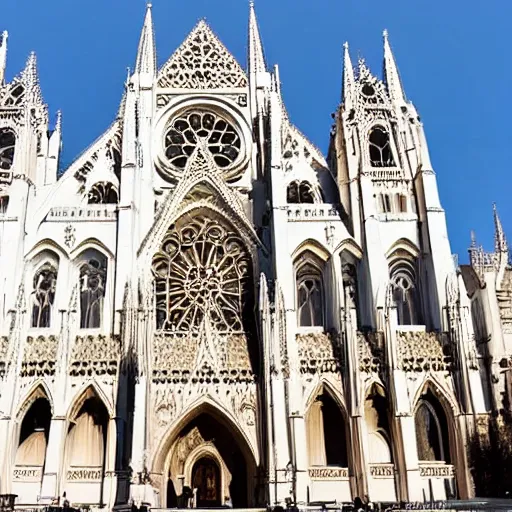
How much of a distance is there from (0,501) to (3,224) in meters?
10.7

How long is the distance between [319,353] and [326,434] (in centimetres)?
285

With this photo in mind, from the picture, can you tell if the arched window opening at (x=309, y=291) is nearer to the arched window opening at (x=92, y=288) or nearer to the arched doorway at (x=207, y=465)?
the arched doorway at (x=207, y=465)

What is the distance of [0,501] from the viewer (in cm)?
1852

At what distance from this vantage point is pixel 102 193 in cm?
2850

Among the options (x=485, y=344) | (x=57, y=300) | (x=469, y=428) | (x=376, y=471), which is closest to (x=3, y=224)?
(x=57, y=300)

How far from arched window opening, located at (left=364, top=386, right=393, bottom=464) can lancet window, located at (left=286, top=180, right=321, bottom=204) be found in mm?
8724

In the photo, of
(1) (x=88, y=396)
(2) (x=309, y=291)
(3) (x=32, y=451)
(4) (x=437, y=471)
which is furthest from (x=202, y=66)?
(4) (x=437, y=471)

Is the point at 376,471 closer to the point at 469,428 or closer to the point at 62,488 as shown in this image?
the point at 469,428

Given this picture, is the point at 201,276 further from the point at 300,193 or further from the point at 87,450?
the point at 87,450

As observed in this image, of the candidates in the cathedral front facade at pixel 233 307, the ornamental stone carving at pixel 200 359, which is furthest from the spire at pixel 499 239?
the ornamental stone carving at pixel 200 359

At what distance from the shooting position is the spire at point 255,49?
105 feet

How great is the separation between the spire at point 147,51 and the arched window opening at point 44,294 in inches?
397

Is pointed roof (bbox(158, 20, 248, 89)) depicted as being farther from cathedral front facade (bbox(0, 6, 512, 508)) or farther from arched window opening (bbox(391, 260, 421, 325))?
arched window opening (bbox(391, 260, 421, 325))

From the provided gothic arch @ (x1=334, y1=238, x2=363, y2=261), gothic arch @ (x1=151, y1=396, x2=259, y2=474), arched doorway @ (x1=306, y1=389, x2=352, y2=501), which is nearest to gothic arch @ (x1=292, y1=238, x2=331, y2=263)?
gothic arch @ (x1=334, y1=238, x2=363, y2=261)
